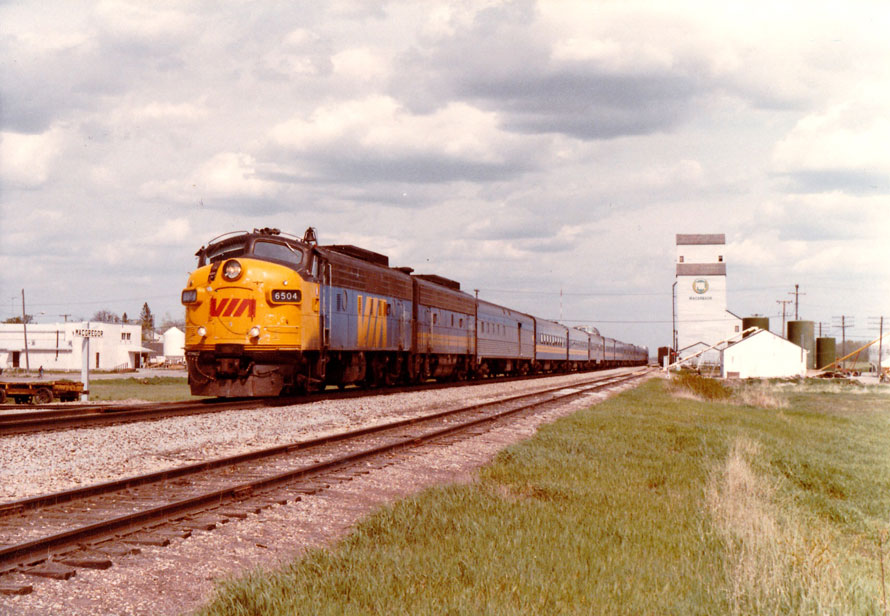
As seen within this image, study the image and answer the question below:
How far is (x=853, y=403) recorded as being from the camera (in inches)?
1618

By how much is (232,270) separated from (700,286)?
90.7 meters

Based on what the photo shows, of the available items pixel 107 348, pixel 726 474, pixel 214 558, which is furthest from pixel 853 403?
pixel 107 348

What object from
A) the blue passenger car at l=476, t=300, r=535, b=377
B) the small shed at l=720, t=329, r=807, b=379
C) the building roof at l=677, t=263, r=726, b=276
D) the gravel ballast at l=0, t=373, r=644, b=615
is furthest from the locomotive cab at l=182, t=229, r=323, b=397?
the building roof at l=677, t=263, r=726, b=276

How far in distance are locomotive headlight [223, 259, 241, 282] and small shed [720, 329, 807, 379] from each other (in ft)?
178

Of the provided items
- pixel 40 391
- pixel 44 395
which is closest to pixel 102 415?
pixel 44 395

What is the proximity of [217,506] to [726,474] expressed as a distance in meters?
6.98

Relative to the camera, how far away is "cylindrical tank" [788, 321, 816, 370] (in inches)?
3885

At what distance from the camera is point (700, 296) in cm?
9800

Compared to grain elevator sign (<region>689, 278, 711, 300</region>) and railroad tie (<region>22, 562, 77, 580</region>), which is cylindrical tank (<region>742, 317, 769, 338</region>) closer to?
grain elevator sign (<region>689, 278, 711, 300</region>)

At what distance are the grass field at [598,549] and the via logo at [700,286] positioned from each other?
90085 millimetres

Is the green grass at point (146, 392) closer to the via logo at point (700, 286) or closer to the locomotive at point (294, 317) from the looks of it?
the locomotive at point (294, 317)

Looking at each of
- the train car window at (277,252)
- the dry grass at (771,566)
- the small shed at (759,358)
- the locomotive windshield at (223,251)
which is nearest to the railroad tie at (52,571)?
the dry grass at (771,566)

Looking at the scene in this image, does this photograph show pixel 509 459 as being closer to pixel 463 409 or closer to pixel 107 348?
pixel 463 409

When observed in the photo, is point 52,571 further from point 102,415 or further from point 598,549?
point 102,415
